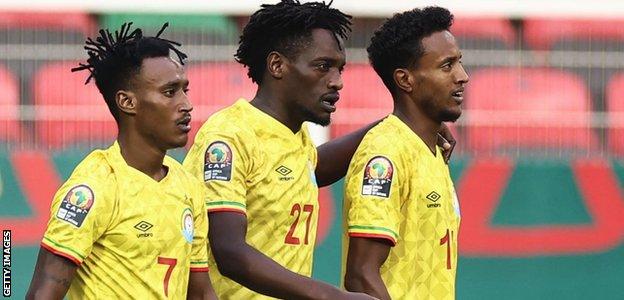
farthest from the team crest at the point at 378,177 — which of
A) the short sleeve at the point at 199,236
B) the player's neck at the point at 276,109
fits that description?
the short sleeve at the point at 199,236

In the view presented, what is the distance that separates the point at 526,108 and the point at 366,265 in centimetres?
737

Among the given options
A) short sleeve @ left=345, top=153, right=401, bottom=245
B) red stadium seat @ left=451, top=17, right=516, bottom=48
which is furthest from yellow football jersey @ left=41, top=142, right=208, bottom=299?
red stadium seat @ left=451, top=17, right=516, bottom=48

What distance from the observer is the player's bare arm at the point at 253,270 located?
239 inches

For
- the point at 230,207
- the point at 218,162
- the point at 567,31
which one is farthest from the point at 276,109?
the point at 567,31

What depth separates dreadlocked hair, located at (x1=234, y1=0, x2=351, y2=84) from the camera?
655 cm

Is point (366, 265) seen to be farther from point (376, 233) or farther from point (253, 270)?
point (253, 270)

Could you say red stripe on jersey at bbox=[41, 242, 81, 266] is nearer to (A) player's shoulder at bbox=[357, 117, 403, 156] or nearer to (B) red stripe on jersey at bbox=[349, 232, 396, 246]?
(B) red stripe on jersey at bbox=[349, 232, 396, 246]

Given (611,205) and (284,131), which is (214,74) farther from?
(284,131)

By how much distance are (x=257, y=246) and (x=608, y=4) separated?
315 inches

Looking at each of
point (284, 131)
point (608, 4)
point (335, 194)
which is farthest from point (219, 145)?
point (608, 4)

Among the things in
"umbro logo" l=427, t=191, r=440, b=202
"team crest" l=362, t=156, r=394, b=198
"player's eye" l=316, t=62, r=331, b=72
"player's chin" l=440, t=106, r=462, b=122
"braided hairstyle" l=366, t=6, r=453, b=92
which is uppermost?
"braided hairstyle" l=366, t=6, r=453, b=92

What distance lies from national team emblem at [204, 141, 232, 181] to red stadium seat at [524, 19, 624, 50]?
764 cm

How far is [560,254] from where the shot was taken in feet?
44.2

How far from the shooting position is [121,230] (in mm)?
5754
